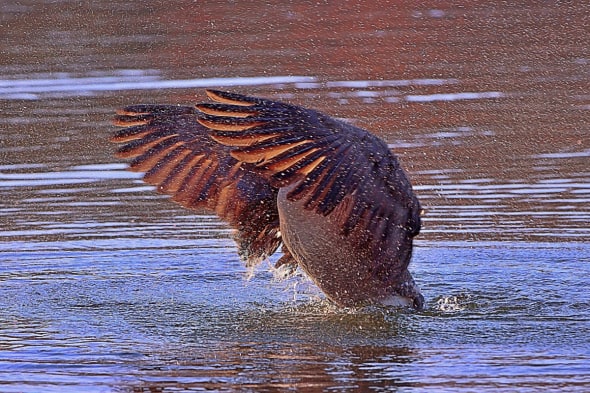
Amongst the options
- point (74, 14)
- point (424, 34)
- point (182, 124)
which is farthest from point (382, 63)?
point (182, 124)

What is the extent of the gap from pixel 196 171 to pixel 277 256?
1363mm

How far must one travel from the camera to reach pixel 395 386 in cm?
639

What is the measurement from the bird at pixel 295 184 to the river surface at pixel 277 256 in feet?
0.91

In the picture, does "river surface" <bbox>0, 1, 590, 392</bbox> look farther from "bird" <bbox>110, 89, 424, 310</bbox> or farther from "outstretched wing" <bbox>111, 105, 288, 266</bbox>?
"outstretched wing" <bbox>111, 105, 288, 266</bbox>

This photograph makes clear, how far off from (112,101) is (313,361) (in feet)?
25.9

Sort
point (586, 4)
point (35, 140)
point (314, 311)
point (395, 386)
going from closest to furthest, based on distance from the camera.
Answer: point (395, 386), point (314, 311), point (35, 140), point (586, 4)

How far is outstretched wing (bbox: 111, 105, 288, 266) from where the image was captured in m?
8.30

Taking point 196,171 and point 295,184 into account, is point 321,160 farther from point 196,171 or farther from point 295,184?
point 196,171

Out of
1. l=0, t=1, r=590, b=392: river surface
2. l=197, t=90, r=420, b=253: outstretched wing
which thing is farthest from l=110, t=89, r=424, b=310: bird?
l=0, t=1, r=590, b=392: river surface

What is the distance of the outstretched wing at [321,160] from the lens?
22.5 feet

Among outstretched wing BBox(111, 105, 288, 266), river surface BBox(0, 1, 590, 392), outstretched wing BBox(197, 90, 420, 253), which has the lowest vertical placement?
river surface BBox(0, 1, 590, 392)

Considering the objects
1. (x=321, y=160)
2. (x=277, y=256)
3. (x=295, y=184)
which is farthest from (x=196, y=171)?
(x=321, y=160)

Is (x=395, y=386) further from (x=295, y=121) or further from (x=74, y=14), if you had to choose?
(x=74, y=14)

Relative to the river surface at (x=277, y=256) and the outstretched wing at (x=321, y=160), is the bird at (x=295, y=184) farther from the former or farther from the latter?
the river surface at (x=277, y=256)
